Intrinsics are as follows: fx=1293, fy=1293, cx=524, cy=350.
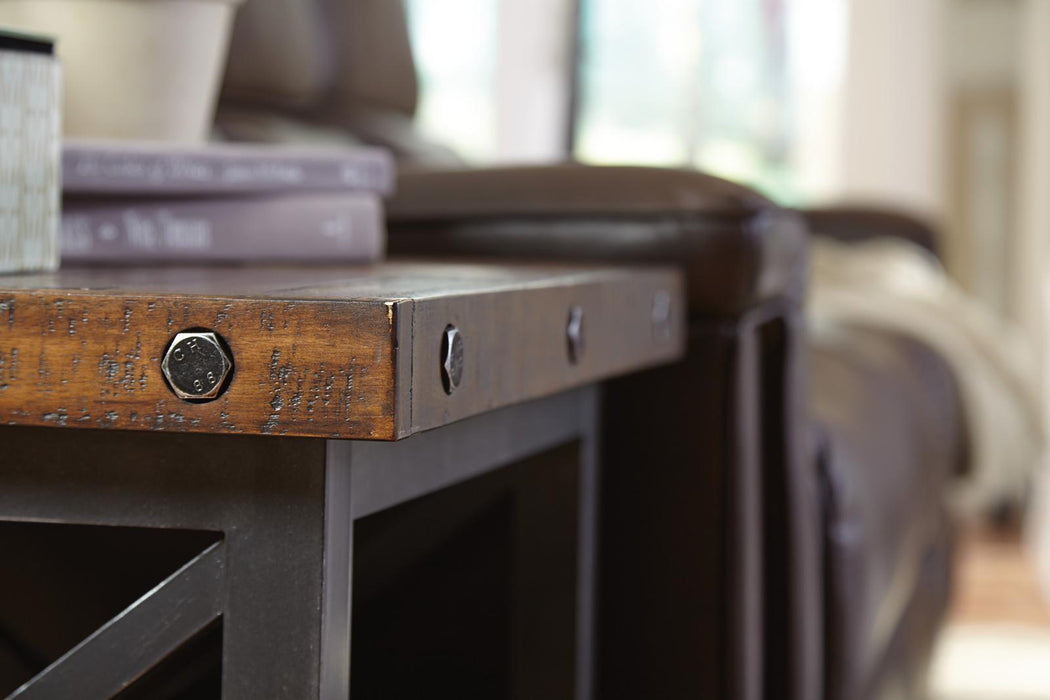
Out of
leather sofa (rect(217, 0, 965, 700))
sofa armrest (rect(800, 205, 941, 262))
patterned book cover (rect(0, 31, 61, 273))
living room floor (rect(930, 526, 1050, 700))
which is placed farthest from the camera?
sofa armrest (rect(800, 205, 941, 262))

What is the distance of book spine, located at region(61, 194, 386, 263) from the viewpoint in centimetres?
50

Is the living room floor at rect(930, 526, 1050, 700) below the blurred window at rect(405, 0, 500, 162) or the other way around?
below

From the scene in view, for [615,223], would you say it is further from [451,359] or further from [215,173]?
[451,359]

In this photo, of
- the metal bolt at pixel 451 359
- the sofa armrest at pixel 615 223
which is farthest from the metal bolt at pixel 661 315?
the metal bolt at pixel 451 359

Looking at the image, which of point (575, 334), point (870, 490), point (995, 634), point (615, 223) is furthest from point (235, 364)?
point (995, 634)

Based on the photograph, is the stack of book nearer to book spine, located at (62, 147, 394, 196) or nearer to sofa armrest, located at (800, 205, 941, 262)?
book spine, located at (62, 147, 394, 196)

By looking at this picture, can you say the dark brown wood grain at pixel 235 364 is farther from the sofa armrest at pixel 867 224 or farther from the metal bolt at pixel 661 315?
the sofa armrest at pixel 867 224

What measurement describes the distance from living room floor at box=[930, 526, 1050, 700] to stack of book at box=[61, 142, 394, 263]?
3.67 ft

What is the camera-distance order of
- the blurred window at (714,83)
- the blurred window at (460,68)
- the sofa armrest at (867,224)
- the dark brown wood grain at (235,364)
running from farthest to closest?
the blurred window at (714,83)
the blurred window at (460,68)
the sofa armrest at (867,224)
the dark brown wood grain at (235,364)

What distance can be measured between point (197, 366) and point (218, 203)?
0.90ft

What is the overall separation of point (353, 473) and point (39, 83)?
0.18 meters

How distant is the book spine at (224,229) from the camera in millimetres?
504

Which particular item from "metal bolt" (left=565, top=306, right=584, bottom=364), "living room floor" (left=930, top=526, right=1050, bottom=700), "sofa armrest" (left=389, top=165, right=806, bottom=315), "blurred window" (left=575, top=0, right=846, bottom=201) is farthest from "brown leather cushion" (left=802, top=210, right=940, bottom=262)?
"metal bolt" (left=565, top=306, right=584, bottom=364)

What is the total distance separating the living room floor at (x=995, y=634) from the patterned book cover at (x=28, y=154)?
1282mm
